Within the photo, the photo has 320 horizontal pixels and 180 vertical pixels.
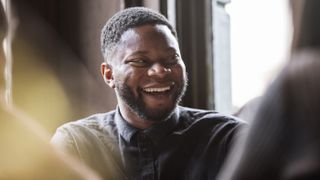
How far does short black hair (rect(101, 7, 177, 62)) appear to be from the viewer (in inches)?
29.5

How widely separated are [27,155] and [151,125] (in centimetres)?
44

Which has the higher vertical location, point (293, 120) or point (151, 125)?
point (293, 120)

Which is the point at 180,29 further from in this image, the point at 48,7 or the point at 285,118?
the point at 285,118

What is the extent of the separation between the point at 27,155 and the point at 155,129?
0.43m

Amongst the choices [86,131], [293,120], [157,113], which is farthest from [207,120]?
[293,120]

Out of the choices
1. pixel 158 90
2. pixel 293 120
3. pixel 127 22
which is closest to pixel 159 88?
pixel 158 90

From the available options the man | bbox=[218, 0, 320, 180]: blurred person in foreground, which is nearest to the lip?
the man

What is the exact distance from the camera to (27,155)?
0.31m

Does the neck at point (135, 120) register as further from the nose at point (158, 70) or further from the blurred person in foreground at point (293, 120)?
the blurred person in foreground at point (293, 120)

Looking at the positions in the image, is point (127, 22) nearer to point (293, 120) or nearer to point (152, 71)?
point (152, 71)

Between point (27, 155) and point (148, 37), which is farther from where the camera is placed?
point (148, 37)

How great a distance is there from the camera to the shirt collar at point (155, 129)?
73 cm

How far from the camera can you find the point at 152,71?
0.73 m

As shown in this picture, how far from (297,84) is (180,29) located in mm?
659
